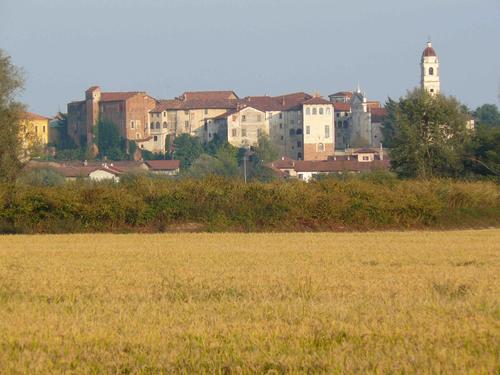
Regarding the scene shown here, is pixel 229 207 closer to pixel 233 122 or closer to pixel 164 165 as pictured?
pixel 164 165

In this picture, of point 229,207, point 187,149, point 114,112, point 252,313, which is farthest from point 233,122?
point 252,313

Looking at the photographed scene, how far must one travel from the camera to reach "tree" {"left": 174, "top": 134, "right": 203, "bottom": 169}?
16700 centimetres

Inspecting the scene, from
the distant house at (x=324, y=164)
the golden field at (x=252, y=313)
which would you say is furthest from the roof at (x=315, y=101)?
the golden field at (x=252, y=313)

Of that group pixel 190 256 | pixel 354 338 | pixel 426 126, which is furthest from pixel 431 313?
pixel 426 126

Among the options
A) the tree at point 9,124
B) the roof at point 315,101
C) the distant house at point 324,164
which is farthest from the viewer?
the roof at point 315,101

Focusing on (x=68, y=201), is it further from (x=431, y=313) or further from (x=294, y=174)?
(x=294, y=174)

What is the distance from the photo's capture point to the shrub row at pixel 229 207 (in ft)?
121

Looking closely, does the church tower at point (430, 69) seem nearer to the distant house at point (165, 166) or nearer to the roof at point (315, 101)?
the roof at point (315, 101)

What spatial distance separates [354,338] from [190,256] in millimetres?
13044

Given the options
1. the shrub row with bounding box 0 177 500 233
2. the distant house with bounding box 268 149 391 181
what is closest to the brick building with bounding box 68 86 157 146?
the distant house with bounding box 268 149 391 181

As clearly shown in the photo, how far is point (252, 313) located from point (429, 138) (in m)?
48.2

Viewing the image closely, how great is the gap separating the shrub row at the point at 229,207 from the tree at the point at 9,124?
1100 centimetres

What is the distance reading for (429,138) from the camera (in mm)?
60531

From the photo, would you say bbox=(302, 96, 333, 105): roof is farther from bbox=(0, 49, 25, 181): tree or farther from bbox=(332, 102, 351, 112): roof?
bbox=(0, 49, 25, 181): tree
